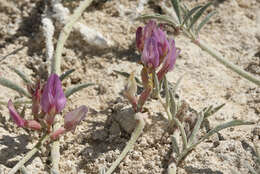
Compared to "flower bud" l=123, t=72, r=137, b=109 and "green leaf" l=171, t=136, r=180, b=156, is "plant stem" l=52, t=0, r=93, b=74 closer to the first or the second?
"flower bud" l=123, t=72, r=137, b=109

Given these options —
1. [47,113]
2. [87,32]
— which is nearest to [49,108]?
[47,113]

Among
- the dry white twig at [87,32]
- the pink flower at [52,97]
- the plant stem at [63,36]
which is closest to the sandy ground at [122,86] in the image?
the dry white twig at [87,32]

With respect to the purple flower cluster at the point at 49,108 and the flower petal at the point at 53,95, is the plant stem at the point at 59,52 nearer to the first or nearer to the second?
the purple flower cluster at the point at 49,108

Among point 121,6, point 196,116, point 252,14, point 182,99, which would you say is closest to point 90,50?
point 121,6

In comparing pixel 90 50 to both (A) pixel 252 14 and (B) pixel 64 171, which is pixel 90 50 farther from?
(A) pixel 252 14

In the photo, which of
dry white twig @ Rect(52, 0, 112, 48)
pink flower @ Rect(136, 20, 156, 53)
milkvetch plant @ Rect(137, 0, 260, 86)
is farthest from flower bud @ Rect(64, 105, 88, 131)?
dry white twig @ Rect(52, 0, 112, 48)

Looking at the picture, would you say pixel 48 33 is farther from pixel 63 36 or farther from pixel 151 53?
pixel 151 53
